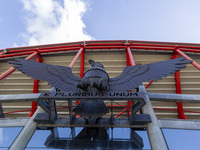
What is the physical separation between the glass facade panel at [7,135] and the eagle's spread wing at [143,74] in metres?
3.70

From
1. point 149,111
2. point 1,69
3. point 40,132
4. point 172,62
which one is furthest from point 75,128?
point 1,69

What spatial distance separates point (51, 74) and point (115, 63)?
8.80 m

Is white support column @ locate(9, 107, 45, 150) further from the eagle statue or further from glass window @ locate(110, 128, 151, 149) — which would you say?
glass window @ locate(110, 128, 151, 149)

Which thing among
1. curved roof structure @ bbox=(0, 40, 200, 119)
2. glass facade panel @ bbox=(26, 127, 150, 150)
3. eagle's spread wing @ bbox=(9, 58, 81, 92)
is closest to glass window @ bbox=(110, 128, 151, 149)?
glass facade panel @ bbox=(26, 127, 150, 150)

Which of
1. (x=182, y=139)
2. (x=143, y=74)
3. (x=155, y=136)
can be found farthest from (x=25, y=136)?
(x=182, y=139)

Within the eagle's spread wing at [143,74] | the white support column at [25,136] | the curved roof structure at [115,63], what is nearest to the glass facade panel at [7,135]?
the white support column at [25,136]

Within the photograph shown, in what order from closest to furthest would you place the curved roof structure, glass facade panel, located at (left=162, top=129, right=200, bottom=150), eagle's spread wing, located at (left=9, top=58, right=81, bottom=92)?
1. glass facade panel, located at (left=162, top=129, right=200, bottom=150)
2. eagle's spread wing, located at (left=9, top=58, right=81, bottom=92)
3. the curved roof structure

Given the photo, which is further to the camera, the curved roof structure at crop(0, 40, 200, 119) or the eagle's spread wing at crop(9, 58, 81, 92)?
the curved roof structure at crop(0, 40, 200, 119)

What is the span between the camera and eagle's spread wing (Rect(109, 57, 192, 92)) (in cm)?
563

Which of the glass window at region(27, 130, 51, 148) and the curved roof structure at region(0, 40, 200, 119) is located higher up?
the curved roof structure at region(0, 40, 200, 119)

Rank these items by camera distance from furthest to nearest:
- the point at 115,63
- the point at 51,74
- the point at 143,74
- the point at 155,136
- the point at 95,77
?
the point at 115,63 < the point at 51,74 < the point at 143,74 < the point at 95,77 < the point at 155,136

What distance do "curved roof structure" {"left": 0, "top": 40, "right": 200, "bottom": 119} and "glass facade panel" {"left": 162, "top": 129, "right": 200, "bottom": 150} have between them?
761cm

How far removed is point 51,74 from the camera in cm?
614

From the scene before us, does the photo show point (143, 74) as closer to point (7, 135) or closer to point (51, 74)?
point (51, 74)
